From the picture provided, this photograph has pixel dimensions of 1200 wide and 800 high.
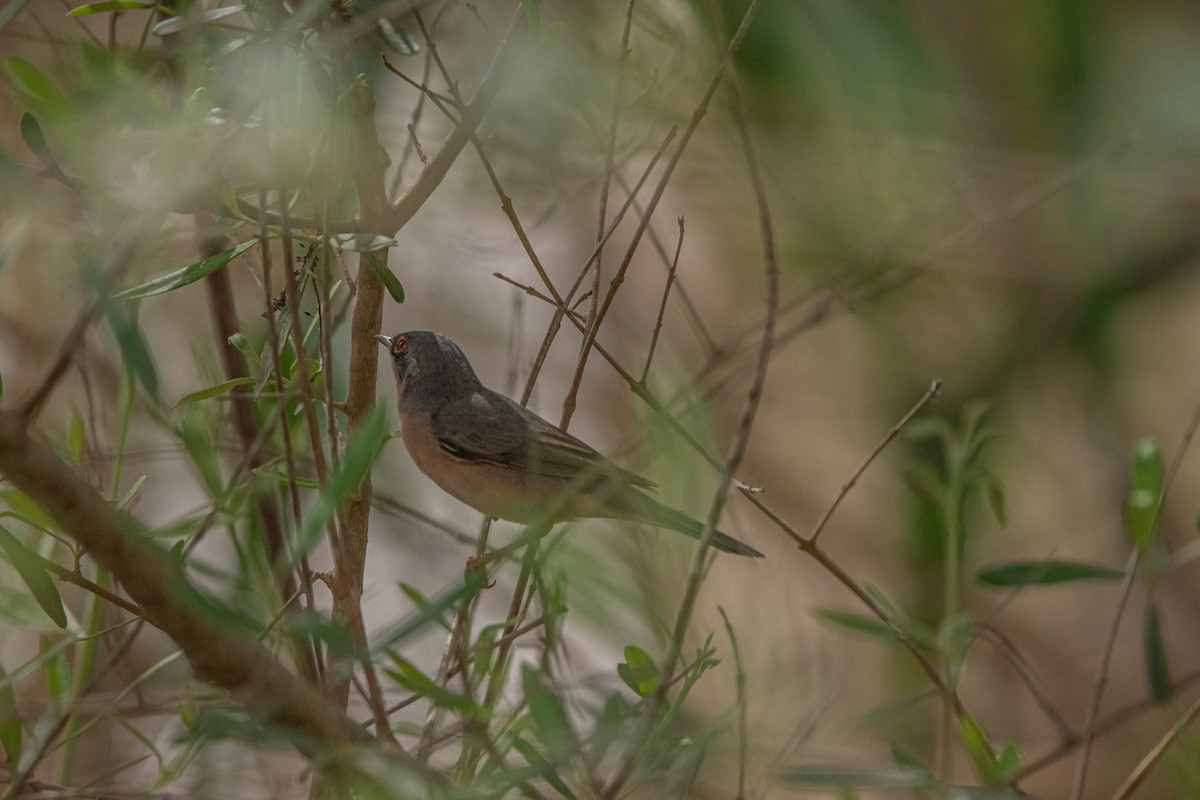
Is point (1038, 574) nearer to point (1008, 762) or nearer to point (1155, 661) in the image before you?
point (1155, 661)

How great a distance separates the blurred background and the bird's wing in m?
0.18

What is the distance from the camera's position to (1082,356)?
275cm

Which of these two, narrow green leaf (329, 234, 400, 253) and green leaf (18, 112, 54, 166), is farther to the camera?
narrow green leaf (329, 234, 400, 253)

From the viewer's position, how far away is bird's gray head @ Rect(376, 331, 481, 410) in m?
4.05

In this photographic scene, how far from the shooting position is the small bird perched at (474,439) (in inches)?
134

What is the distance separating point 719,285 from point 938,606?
135 inches

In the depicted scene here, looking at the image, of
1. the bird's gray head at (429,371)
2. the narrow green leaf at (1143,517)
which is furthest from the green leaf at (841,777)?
the bird's gray head at (429,371)

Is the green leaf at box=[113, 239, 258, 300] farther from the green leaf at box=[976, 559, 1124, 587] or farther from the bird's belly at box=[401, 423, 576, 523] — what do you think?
the green leaf at box=[976, 559, 1124, 587]

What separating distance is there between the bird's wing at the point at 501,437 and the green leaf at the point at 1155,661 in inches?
62.6

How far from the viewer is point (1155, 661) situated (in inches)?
88.2

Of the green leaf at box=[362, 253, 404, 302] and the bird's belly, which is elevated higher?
the bird's belly

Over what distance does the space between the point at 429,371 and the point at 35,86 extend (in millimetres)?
2381

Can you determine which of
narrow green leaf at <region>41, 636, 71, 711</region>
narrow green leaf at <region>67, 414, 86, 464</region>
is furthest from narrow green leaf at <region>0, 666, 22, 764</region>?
narrow green leaf at <region>67, 414, 86, 464</region>

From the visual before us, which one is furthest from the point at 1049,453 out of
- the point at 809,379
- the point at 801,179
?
the point at 801,179
